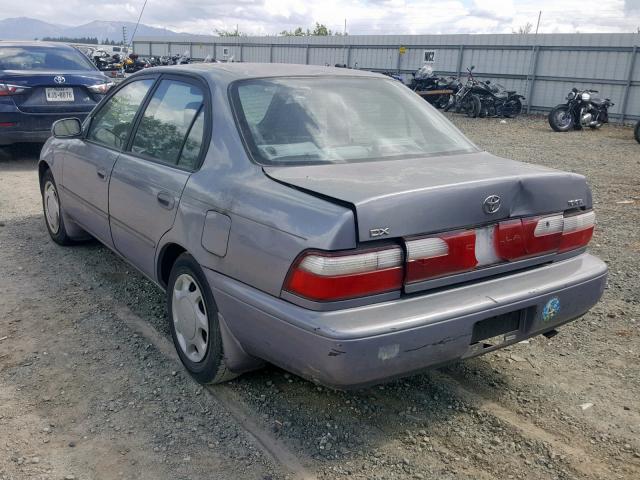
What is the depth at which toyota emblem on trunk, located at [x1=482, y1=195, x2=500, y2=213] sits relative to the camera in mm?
2646

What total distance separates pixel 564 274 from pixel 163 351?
222 centimetres

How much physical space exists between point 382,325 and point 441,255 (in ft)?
1.34

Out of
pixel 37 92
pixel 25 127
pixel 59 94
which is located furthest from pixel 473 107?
pixel 25 127

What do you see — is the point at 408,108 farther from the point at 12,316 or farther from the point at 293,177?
the point at 12,316

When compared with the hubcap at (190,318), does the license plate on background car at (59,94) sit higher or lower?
higher

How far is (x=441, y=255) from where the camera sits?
2562 mm

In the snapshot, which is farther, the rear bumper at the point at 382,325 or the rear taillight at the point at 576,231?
the rear taillight at the point at 576,231

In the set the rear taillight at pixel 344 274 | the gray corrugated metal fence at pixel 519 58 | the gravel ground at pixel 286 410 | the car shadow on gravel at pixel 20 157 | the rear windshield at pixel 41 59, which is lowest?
the gravel ground at pixel 286 410

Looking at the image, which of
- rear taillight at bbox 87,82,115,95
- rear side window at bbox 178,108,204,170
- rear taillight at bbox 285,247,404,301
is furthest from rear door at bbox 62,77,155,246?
rear taillight at bbox 87,82,115,95

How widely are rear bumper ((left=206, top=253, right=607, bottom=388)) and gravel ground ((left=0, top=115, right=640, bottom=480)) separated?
42cm

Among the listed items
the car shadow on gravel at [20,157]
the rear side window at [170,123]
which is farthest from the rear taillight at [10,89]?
the rear side window at [170,123]

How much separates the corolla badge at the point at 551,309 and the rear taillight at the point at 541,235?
0.23m

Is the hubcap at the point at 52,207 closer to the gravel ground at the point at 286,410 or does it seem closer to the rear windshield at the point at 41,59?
the gravel ground at the point at 286,410

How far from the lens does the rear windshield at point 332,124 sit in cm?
305
